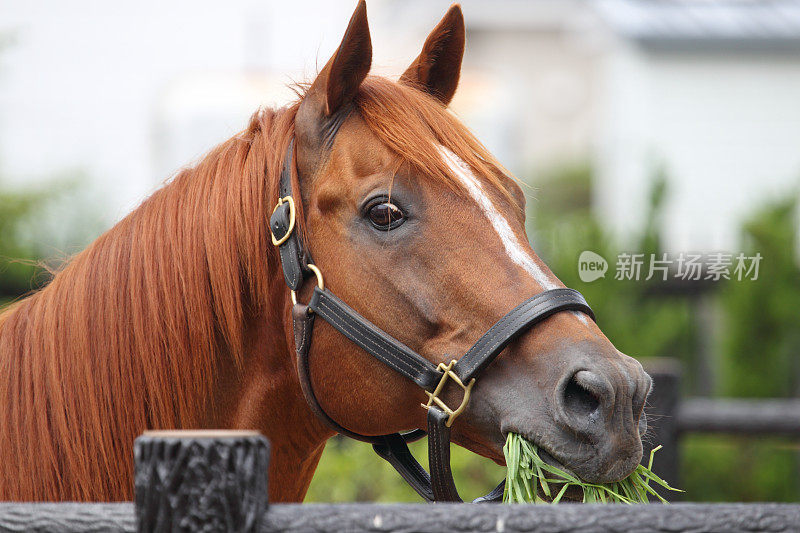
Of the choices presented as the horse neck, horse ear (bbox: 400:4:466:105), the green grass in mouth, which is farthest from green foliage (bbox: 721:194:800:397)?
the horse neck

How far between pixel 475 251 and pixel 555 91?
85.8ft

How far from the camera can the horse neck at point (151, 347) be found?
6.23 ft

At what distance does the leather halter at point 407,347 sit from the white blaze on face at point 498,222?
70 millimetres

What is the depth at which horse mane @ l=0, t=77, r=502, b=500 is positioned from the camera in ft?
6.22

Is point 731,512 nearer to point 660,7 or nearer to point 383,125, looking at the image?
point 383,125

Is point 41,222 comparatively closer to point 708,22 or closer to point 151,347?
point 151,347

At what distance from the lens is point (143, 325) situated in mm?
1933

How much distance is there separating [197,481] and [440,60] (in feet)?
5.44

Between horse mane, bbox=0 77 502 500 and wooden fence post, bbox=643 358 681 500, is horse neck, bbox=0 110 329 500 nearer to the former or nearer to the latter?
horse mane, bbox=0 77 502 500

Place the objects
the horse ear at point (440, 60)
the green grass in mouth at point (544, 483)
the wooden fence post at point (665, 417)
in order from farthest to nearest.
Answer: the wooden fence post at point (665, 417) → the horse ear at point (440, 60) → the green grass in mouth at point (544, 483)

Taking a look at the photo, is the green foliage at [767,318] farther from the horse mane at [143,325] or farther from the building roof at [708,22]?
the building roof at [708,22]

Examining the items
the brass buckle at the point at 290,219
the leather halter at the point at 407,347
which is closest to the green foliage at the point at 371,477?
the leather halter at the point at 407,347

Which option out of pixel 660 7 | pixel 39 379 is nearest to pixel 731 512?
pixel 39 379

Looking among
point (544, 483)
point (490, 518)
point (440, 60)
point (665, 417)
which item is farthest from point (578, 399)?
point (665, 417)
